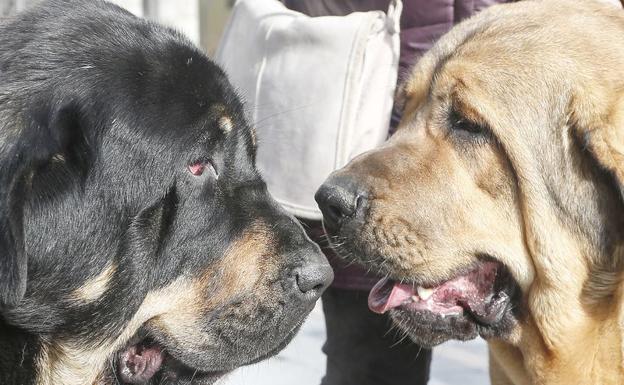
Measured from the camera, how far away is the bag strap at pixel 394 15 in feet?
12.3

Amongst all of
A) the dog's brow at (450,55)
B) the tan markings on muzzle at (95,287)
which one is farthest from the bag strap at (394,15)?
the tan markings on muzzle at (95,287)

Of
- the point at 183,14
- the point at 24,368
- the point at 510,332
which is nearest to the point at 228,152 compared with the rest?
the point at 24,368

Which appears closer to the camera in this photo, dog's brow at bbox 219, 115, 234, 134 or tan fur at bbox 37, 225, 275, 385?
tan fur at bbox 37, 225, 275, 385

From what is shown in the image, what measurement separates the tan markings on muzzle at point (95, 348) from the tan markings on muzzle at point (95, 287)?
14 cm

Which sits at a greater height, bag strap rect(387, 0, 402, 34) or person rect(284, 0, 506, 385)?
bag strap rect(387, 0, 402, 34)

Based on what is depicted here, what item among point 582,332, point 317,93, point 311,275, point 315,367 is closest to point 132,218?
point 311,275

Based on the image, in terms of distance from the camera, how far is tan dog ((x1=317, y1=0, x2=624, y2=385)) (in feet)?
10.6

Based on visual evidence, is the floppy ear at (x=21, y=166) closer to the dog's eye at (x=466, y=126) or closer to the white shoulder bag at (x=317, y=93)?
the white shoulder bag at (x=317, y=93)

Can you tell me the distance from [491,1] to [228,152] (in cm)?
141

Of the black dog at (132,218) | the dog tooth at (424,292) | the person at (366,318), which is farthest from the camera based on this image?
the person at (366,318)

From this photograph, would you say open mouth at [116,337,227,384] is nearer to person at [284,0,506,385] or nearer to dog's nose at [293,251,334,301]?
dog's nose at [293,251,334,301]

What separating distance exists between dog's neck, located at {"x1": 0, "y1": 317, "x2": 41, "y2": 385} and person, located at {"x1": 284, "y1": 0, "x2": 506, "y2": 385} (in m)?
1.42

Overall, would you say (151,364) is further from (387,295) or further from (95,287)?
(387,295)

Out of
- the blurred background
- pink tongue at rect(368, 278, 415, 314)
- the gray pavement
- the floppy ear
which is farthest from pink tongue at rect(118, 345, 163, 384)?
the gray pavement
